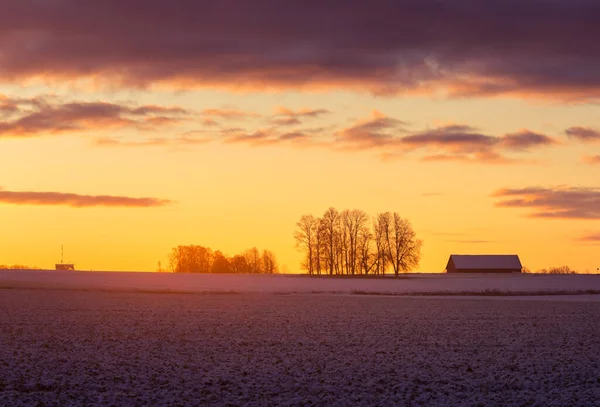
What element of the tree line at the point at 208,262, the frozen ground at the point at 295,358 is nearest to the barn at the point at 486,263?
the tree line at the point at 208,262

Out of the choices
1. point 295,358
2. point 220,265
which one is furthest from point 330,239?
point 295,358

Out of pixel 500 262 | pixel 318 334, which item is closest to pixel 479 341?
pixel 318 334

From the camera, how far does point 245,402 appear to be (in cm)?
1972

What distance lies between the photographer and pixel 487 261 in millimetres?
182625

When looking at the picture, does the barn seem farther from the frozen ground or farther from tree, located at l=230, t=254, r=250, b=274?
the frozen ground

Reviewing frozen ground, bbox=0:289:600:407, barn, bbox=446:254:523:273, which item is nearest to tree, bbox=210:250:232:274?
barn, bbox=446:254:523:273

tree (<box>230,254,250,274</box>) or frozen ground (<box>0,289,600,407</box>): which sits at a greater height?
tree (<box>230,254,250,274</box>)

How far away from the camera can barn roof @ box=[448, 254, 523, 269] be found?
18125 cm

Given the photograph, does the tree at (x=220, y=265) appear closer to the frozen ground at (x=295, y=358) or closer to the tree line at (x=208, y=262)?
the tree line at (x=208, y=262)

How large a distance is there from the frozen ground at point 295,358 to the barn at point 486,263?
13495 centimetres

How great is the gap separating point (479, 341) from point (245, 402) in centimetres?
1570

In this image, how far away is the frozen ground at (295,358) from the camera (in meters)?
20.5

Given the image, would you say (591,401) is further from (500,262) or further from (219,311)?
(500,262)

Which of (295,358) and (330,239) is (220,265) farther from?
(295,358)
